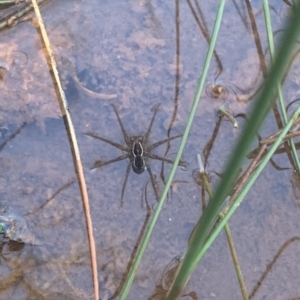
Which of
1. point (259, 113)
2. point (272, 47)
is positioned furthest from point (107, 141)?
point (259, 113)

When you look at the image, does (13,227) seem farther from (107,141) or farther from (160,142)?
(160,142)

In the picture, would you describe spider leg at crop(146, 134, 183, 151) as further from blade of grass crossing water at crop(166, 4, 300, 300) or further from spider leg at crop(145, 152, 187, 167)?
blade of grass crossing water at crop(166, 4, 300, 300)

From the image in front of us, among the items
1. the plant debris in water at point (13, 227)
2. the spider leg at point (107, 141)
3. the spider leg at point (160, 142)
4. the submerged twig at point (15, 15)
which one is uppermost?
the submerged twig at point (15, 15)

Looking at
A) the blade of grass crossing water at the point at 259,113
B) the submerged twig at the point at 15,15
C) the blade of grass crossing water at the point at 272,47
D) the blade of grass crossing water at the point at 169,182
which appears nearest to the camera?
the blade of grass crossing water at the point at 259,113

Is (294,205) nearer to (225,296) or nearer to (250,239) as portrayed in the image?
(250,239)

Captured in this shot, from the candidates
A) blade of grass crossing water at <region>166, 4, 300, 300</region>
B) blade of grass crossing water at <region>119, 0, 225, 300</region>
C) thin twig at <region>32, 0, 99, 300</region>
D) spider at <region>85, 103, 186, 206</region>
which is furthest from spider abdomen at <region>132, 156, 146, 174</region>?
blade of grass crossing water at <region>166, 4, 300, 300</region>

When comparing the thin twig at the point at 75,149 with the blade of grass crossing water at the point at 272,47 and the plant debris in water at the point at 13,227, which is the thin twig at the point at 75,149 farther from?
the blade of grass crossing water at the point at 272,47

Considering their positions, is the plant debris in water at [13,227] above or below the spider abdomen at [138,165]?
below

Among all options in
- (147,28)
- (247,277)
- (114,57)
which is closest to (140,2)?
(147,28)

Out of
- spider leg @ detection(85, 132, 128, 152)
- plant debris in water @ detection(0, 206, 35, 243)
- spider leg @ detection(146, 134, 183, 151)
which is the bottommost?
plant debris in water @ detection(0, 206, 35, 243)

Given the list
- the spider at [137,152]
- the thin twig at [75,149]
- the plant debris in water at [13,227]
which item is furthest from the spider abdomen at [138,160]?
the plant debris in water at [13,227]
